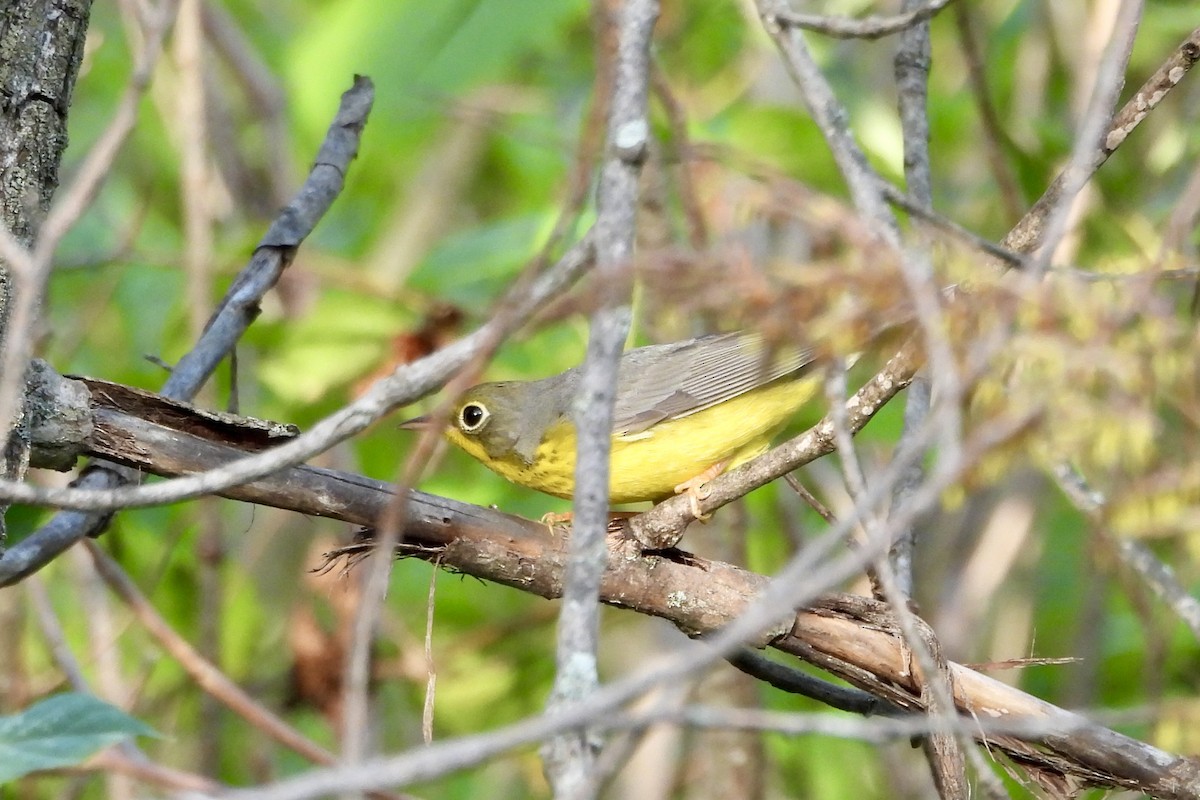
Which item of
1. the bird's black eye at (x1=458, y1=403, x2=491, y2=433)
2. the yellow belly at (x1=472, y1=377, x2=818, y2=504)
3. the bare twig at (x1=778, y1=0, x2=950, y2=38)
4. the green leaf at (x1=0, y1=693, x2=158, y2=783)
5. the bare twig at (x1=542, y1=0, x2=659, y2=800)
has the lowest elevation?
the green leaf at (x1=0, y1=693, x2=158, y2=783)

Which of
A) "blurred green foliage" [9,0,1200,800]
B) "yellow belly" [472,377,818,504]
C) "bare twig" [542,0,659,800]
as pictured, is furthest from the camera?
"blurred green foliage" [9,0,1200,800]


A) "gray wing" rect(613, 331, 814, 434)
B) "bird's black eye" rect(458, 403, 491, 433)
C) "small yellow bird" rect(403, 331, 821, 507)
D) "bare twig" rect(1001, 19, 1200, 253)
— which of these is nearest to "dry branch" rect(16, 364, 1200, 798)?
"bare twig" rect(1001, 19, 1200, 253)

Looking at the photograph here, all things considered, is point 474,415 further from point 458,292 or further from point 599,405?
point 599,405

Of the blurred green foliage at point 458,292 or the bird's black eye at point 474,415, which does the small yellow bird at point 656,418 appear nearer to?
the bird's black eye at point 474,415

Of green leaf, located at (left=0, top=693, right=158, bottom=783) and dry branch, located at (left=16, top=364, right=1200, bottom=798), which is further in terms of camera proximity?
dry branch, located at (left=16, top=364, right=1200, bottom=798)

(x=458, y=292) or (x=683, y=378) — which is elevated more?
(x=458, y=292)

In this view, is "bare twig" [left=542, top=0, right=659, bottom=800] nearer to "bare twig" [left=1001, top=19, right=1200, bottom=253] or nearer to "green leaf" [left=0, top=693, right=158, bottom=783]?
"green leaf" [left=0, top=693, right=158, bottom=783]

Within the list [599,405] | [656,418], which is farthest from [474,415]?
[599,405]
